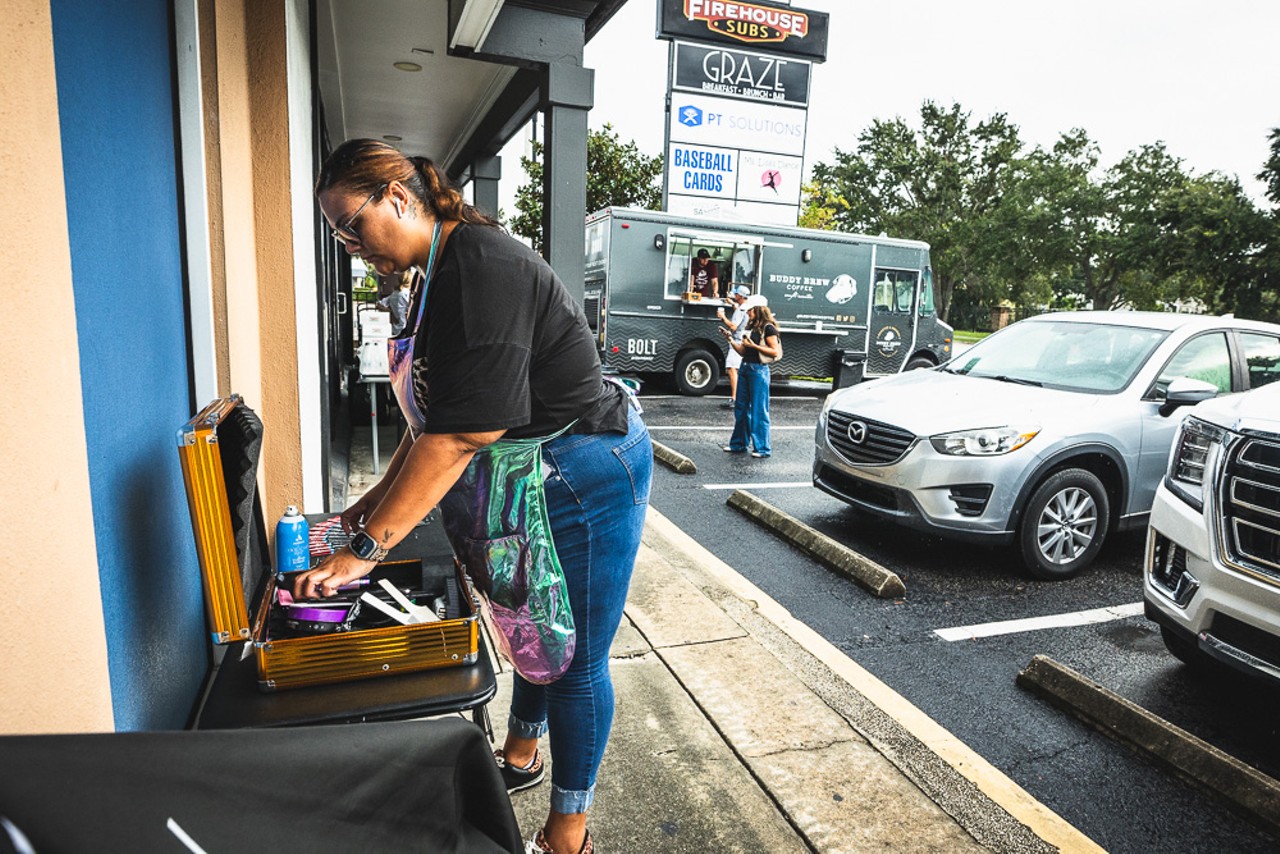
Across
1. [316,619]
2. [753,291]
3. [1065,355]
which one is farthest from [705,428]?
[316,619]

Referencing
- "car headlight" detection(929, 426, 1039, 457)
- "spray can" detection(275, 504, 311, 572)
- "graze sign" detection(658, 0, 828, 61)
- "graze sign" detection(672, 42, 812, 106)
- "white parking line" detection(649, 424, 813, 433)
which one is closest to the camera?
"spray can" detection(275, 504, 311, 572)

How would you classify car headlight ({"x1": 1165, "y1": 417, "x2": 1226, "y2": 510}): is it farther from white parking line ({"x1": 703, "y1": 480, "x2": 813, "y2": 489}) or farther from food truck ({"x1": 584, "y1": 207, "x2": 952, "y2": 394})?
food truck ({"x1": 584, "y1": 207, "x2": 952, "y2": 394})

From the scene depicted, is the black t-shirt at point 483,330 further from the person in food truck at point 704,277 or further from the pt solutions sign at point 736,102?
the pt solutions sign at point 736,102

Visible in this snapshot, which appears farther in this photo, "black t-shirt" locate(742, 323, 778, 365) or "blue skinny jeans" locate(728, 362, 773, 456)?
"blue skinny jeans" locate(728, 362, 773, 456)

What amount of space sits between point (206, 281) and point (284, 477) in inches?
47.8

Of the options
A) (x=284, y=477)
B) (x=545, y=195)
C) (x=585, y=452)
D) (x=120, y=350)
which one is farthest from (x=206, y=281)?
(x=545, y=195)

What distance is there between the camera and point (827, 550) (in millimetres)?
4859

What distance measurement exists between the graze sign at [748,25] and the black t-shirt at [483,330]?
1670 cm

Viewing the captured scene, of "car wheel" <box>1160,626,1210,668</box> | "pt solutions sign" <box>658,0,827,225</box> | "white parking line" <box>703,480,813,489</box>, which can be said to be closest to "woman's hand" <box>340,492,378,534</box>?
"car wheel" <box>1160,626,1210,668</box>

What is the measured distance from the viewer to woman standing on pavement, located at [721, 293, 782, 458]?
7.70 metres

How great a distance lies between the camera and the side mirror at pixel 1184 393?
448cm

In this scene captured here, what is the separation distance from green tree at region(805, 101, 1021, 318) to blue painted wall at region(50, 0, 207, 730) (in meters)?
41.0

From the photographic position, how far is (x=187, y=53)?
2299 mm

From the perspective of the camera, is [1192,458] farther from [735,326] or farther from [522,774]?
[735,326]
